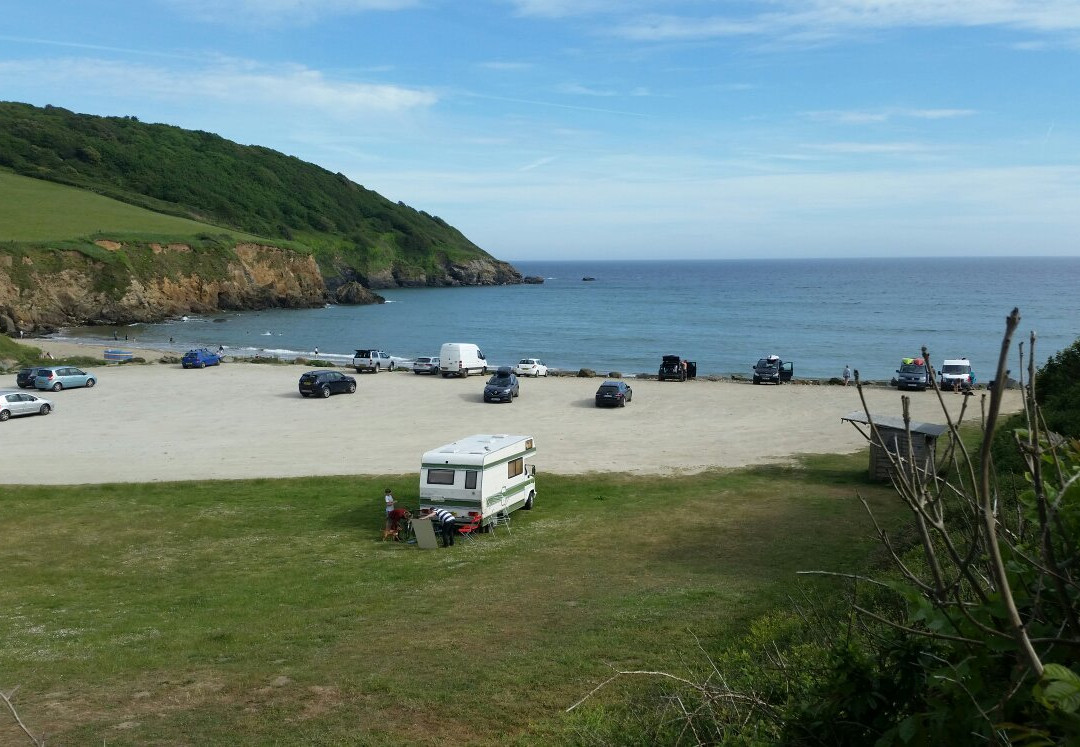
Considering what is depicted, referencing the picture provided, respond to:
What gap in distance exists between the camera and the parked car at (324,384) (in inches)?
2013

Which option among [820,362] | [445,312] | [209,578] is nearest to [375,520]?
[209,578]

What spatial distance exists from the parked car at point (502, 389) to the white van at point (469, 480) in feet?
78.6

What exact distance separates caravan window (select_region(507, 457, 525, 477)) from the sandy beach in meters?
6.18

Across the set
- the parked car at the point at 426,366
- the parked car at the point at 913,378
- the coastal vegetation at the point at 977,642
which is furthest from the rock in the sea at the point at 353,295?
the coastal vegetation at the point at 977,642

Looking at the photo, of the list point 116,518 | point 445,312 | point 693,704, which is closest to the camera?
point 693,704

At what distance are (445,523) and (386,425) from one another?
19869mm

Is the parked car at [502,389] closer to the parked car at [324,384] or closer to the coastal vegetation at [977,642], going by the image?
the parked car at [324,384]

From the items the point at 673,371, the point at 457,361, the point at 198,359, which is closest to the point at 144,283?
the point at 198,359

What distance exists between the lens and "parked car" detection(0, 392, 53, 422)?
137 feet

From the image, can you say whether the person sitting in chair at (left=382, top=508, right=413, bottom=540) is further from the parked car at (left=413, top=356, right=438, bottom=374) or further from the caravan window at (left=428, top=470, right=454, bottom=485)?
the parked car at (left=413, top=356, right=438, bottom=374)

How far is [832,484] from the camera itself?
98.4 ft

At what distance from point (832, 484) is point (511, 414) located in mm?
19522

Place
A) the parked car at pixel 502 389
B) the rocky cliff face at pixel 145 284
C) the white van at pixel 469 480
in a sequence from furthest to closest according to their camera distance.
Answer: the rocky cliff face at pixel 145 284
the parked car at pixel 502 389
the white van at pixel 469 480

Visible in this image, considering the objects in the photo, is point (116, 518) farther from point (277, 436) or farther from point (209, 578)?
point (277, 436)
